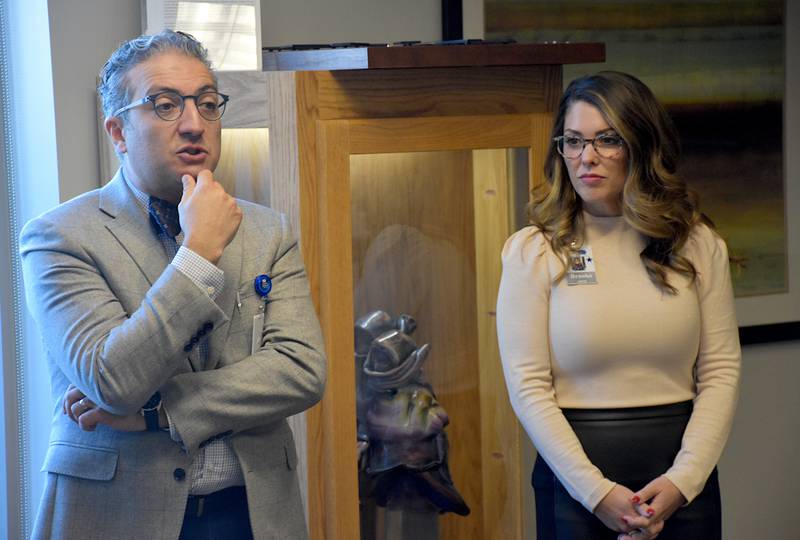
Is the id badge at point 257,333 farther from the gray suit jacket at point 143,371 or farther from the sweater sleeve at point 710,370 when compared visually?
the sweater sleeve at point 710,370

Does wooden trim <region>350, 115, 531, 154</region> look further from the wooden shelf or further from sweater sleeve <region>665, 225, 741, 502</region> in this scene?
sweater sleeve <region>665, 225, 741, 502</region>

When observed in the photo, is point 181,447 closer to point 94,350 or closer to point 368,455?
point 94,350

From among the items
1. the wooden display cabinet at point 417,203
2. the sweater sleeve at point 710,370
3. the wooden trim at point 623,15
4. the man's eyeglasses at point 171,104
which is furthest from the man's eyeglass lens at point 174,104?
the wooden trim at point 623,15

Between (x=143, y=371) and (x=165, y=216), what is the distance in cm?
37

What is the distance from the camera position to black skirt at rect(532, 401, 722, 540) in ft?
7.79

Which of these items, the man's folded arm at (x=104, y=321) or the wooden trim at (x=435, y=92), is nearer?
the man's folded arm at (x=104, y=321)

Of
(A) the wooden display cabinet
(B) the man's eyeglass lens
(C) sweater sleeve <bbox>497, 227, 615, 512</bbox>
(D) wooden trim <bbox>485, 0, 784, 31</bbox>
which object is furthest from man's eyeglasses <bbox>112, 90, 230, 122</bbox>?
(D) wooden trim <bbox>485, 0, 784, 31</bbox>

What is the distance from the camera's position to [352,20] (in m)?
3.31

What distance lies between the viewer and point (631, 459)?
238 centimetres

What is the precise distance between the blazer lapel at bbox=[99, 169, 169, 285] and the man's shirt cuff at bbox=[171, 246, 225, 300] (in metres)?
0.11

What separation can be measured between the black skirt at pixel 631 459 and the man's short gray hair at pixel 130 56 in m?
1.16

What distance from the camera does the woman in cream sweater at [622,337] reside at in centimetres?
236

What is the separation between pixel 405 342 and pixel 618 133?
80 centimetres

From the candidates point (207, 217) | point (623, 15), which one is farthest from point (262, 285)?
point (623, 15)
